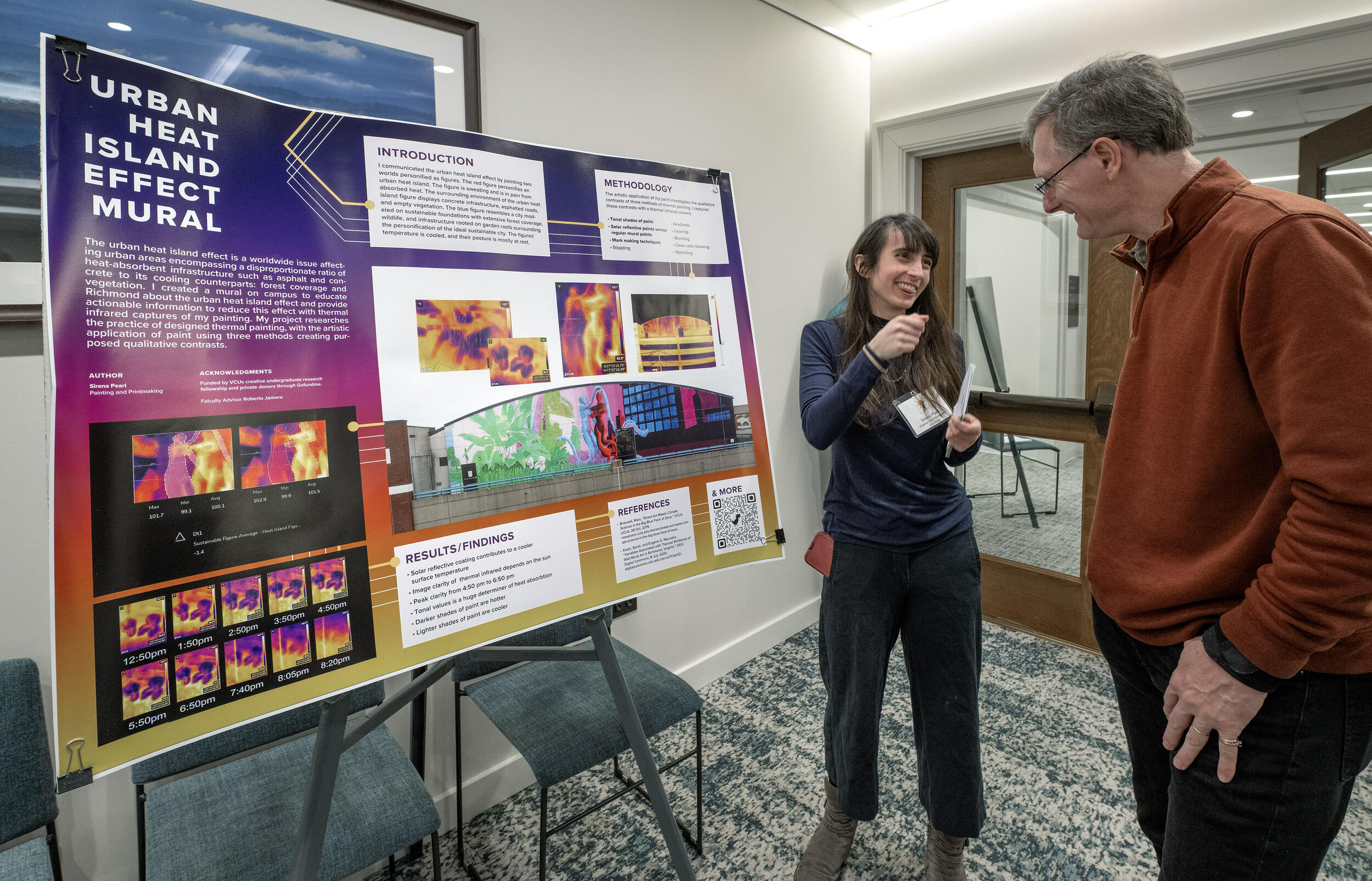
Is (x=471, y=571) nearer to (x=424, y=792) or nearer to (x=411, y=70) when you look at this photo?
(x=424, y=792)

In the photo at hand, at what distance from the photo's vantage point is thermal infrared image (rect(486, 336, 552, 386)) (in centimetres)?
112

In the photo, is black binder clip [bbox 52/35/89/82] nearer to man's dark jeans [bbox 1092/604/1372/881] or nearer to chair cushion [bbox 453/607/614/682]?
chair cushion [bbox 453/607/614/682]

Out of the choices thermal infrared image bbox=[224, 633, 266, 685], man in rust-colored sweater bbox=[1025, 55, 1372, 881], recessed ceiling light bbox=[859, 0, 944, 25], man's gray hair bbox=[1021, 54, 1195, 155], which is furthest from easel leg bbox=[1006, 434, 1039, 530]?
thermal infrared image bbox=[224, 633, 266, 685]

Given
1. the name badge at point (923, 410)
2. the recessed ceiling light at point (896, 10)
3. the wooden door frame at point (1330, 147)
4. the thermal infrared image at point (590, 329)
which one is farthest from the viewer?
the recessed ceiling light at point (896, 10)

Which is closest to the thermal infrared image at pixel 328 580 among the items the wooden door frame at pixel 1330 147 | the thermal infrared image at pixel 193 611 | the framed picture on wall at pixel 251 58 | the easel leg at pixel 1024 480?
the thermal infrared image at pixel 193 611

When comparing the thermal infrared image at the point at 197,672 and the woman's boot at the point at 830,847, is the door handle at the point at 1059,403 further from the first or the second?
the thermal infrared image at the point at 197,672

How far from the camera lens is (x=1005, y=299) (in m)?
2.93

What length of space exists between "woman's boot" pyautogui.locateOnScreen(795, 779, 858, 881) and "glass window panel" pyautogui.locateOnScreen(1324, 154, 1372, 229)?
2163 mm

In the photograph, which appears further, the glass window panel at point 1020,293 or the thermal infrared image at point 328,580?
the glass window panel at point 1020,293

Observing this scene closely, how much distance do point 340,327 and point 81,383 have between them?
11.7 inches

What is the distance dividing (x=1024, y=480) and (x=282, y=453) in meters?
2.94

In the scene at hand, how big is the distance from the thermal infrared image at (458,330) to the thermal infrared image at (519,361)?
15 millimetres

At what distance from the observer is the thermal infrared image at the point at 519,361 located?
112cm

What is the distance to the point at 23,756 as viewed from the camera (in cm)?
119
